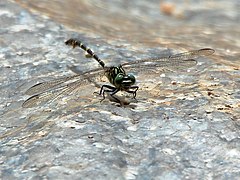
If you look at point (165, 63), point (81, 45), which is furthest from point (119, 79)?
point (81, 45)

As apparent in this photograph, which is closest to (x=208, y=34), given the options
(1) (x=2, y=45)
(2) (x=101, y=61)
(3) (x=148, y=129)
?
(2) (x=101, y=61)

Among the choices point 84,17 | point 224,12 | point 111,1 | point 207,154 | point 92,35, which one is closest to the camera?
point 207,154

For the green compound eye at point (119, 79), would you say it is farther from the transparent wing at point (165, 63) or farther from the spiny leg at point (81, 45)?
the spiny leg at point (81, 45)

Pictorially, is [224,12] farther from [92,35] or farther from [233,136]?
[233,136]

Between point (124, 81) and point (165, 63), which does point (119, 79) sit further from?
point (165, 63)

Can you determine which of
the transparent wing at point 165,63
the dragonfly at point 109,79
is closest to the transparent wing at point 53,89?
the dragonfly at point 109,79

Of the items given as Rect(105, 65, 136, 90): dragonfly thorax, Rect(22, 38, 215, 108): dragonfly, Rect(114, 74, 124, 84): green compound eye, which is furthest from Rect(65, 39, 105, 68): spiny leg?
Rect(114, 74, 124, 84): green compound eye
